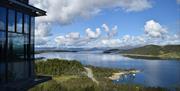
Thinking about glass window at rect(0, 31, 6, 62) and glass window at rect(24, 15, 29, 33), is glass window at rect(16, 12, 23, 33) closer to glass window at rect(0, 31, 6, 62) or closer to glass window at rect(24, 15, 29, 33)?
glass window at rect(24, 15, 29, 33)

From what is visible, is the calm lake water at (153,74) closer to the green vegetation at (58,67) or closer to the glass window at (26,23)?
the glass window at (26,23)

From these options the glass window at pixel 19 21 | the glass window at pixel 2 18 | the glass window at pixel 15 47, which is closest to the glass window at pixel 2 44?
the glass window at pixel 2 18

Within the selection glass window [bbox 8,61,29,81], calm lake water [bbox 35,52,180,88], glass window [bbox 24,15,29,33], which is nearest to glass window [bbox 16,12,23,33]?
glass window [bbox 24,15,29,33]

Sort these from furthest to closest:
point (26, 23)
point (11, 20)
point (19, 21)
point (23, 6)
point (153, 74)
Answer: point (153, 74)
point (26, 23)
point (19, 21)
point (23, 6)
point (11, 20)

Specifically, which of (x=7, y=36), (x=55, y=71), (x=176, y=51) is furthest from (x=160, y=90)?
(x=176, y=51)

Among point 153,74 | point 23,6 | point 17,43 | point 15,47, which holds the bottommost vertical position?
point 153,74

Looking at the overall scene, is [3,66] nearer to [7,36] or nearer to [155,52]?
[7,36]

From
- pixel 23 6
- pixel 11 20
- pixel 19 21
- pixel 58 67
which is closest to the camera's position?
pixel 11 20

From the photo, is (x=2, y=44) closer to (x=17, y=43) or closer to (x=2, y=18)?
(x=2, y=18)

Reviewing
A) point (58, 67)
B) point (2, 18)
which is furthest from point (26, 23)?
point (58, 67)
